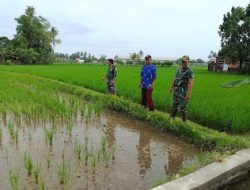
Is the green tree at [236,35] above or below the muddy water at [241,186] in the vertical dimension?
above

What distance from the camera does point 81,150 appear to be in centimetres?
477

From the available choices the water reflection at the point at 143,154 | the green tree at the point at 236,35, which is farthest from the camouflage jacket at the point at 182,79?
the green tree at the point at 236,35

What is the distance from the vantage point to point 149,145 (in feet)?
17.7

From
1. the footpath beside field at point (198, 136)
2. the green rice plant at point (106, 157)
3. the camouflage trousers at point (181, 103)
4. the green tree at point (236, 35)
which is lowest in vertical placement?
the green rice plant at point (106, 157)

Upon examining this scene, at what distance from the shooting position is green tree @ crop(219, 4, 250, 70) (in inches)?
1108

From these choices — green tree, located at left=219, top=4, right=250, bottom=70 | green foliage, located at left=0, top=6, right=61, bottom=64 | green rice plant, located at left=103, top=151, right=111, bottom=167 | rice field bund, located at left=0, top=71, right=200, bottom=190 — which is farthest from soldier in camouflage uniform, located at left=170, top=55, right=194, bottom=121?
green foliage, located at left=0, top=6, right=61, bottom=64

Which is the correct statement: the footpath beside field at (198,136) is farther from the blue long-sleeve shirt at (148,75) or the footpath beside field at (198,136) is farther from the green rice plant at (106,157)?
the green rice plant at (106,157)

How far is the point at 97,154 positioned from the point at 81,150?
0.32 meters

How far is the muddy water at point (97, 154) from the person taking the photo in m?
3.67

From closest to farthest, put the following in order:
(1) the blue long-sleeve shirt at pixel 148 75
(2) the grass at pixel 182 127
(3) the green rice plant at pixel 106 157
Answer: (3) the green rice plant at pixel 106 157 → (2) the grass at pixel 182 127 → (1) the blue long-sleeve shirt at pixel 148 75

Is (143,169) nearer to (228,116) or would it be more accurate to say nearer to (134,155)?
(134,155)

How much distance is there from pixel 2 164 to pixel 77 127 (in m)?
2.29

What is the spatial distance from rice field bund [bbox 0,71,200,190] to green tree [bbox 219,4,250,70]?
23.4m

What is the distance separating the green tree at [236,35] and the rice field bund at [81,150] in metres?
23.4
